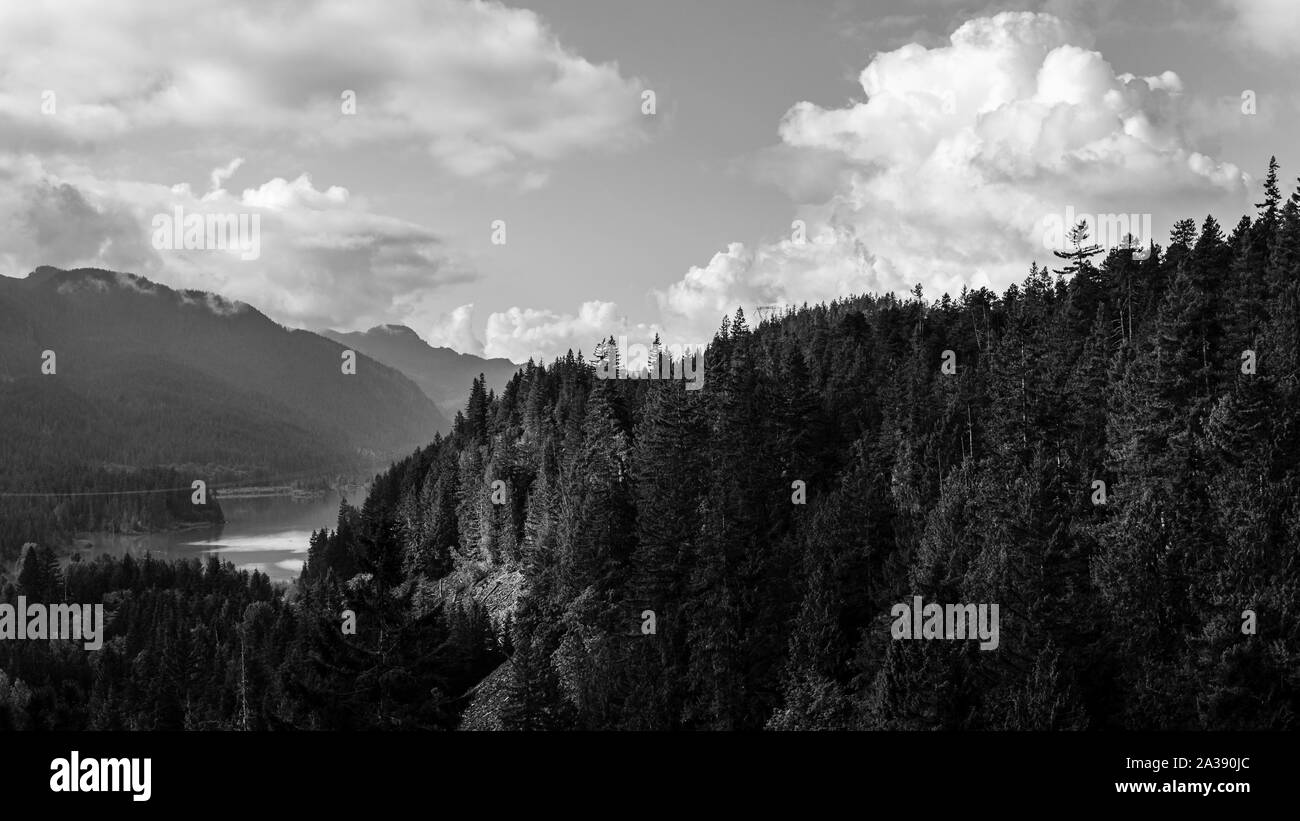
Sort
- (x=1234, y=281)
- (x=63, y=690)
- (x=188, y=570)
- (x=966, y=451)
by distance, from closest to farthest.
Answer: (x=966, y=451), (x=1234, y=281), (x=63, y=690), (x=188, y=570)

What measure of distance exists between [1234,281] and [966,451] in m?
31.9

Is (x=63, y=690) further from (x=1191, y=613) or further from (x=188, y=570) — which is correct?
(x=1191, y=613)

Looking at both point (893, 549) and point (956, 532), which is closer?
point (956, 532)

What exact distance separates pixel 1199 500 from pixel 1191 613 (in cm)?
1002

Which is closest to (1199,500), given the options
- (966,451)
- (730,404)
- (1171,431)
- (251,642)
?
(1171,431)

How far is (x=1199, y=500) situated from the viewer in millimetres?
49375

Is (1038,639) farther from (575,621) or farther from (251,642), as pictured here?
(251,642)

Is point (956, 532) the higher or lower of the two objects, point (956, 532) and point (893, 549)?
the higher

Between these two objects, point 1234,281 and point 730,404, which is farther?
point 1234,281

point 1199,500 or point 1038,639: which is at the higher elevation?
point 1199,500
